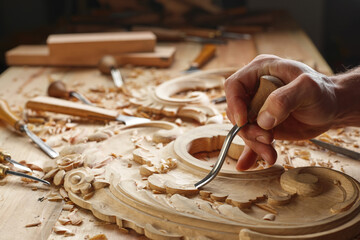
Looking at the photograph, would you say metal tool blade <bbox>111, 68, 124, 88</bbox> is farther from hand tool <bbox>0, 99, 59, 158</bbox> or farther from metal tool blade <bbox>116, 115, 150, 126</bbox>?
hand tool <bbox>0, 99, 59, 158</bbox>

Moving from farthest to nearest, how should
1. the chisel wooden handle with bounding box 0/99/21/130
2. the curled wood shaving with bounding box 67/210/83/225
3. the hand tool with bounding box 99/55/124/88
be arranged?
the hand tool with bounding box 99/55/124/88, the chisel wooden handle with bounding box 0/99/21/130, the curled wood shaving with bounding box 67/210/83/225

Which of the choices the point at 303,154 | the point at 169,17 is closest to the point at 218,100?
the point at 303,154

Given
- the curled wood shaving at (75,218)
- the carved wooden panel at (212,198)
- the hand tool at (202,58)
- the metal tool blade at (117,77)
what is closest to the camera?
the carved wooden panel at (212,198)

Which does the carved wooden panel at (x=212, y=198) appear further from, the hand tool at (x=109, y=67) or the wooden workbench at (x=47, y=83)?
the hand tool at (x=109, y=67)

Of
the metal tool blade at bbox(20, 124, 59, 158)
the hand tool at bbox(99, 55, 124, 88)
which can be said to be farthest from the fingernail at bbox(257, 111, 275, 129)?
the hand tool at bbox(99, 55, 124, 88)

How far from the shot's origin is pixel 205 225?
0.89m

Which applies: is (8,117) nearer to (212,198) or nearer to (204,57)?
(212,198)

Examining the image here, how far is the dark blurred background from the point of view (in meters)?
3.25

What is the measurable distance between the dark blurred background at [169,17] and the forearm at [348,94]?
215cm

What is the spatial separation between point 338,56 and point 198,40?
203 centimetres

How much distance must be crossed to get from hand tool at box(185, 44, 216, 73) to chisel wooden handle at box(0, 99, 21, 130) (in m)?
0.94

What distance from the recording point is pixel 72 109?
158 centimetres

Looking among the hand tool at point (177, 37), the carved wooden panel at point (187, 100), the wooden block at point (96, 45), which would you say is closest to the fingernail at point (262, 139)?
the carved wooden panel at point (187, 100)

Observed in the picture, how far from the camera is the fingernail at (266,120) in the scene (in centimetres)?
102
